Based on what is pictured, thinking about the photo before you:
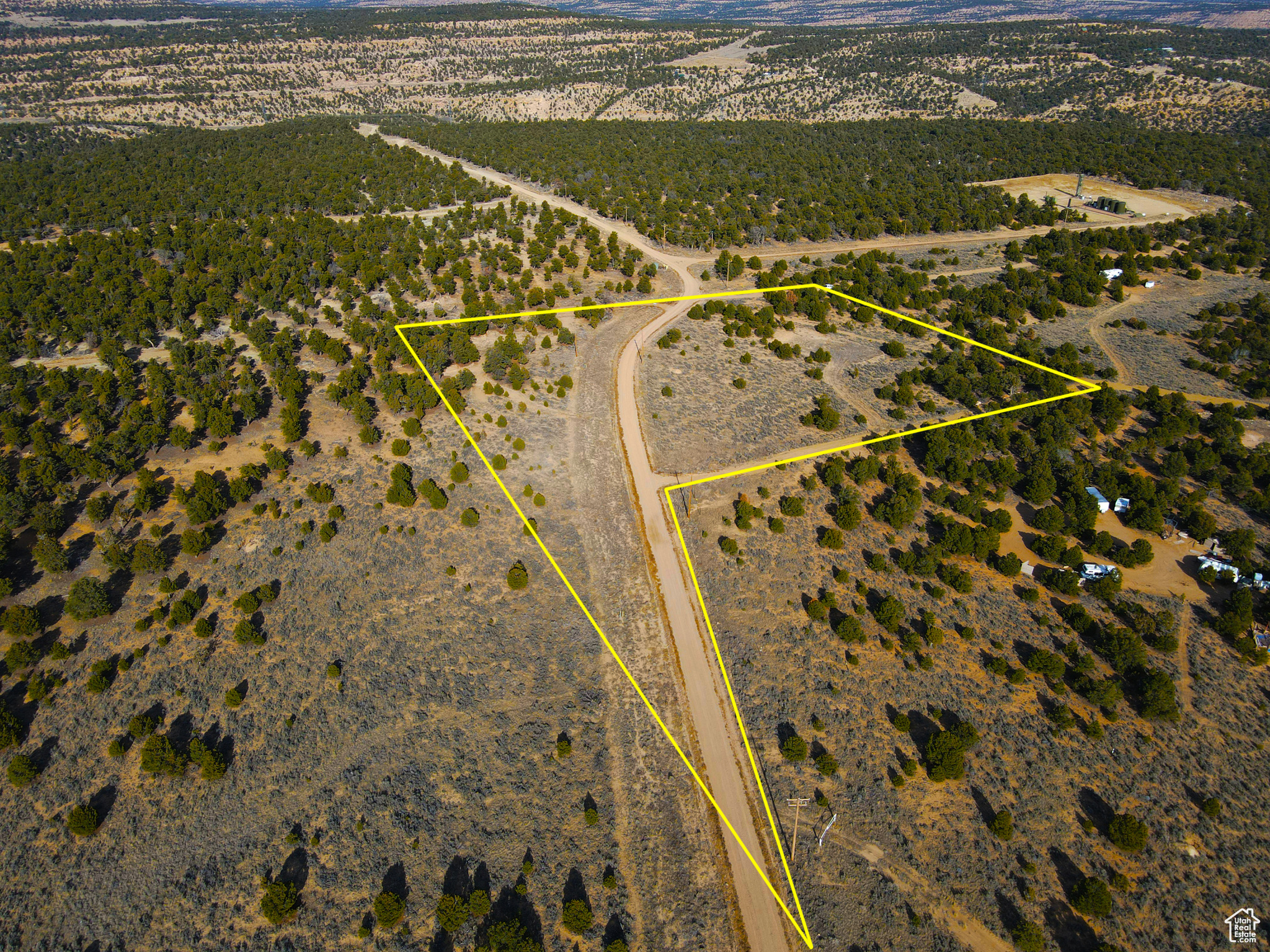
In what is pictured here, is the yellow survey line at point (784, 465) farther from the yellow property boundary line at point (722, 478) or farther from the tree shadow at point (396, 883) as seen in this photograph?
the tree shadow at point (396, 883)

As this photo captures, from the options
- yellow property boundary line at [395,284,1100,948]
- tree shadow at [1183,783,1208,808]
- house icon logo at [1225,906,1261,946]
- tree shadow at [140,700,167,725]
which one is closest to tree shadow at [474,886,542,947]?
yellow property boundary line at [395,284,1100,948]

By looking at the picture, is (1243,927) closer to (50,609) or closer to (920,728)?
(920,728)

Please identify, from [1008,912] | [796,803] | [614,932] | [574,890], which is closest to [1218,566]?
[1008,912]

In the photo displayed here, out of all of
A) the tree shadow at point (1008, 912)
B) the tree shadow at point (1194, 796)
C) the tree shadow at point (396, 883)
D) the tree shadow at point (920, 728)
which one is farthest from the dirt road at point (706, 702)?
the tree shadow at point (1194, 796)

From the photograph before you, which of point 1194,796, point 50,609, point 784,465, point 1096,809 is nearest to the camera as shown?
point 1096,809

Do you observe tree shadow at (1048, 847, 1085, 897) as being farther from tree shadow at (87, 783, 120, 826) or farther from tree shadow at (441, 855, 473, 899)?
tree shadow at (87, 783, 120, 826)
